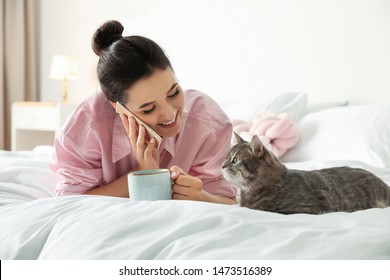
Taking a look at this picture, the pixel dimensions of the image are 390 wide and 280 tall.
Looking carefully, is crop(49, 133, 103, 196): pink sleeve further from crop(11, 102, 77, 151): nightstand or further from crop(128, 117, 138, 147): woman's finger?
crop(11, 102, 77, 151): nightstand

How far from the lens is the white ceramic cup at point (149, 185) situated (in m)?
1.12

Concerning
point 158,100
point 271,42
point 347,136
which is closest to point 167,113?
point 158,100

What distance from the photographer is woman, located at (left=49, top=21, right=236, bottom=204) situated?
→ 1.34m

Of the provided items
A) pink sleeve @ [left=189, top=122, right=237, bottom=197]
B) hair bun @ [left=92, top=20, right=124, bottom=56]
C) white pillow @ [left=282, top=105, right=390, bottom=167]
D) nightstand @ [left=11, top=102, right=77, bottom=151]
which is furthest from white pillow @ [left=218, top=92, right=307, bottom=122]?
nightstand @ [left=11, top=102, right=77, bottom=151]

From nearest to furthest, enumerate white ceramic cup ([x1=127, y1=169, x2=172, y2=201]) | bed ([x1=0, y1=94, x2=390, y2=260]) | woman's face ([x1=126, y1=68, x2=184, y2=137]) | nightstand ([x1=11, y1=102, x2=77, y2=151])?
1. bed ([x1=0, y1=94, x2=390, y2=260])
2. white ceramic cup ([x1=127, y1=169, x2=172, y2=201])
3. woman's face ([x1=126, y1=68, x2=184, y2=137])
4. nightstand ([x1=11, y1=102, x2=77, y2=151])

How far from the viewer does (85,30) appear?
4.27 metres

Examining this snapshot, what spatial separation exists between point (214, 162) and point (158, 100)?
359mm

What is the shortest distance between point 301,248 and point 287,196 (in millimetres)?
353

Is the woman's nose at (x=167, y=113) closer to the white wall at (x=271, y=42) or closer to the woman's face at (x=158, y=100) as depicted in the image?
the woman's face at (x=158, y=100)

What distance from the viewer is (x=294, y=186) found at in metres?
1.15

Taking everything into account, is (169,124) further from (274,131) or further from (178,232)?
(274,131)

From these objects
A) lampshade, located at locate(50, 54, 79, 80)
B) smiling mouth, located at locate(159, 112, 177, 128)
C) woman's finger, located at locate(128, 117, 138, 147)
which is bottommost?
lampshade, located at locate(50, 54, 79, 80)

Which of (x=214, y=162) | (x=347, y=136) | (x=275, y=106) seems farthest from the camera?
(x=275, y=106)
